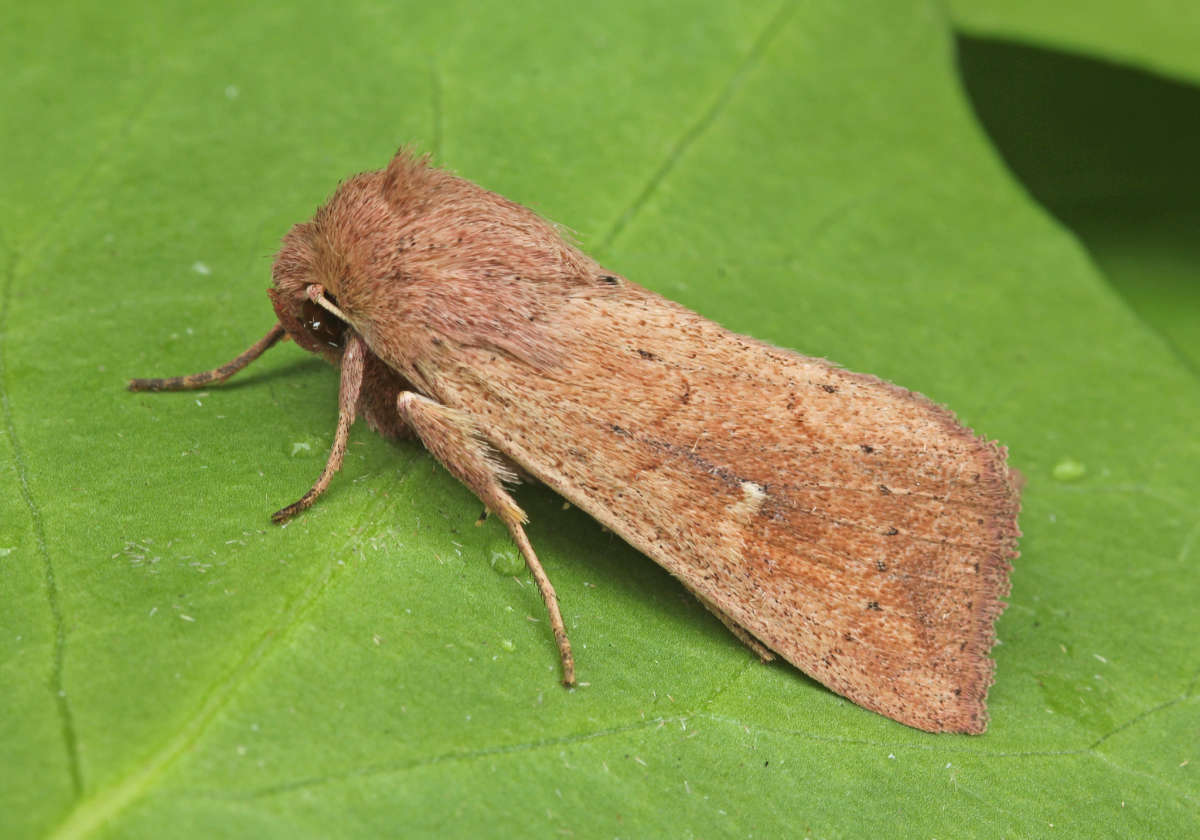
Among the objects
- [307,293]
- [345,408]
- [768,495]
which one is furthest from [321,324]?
[768,495]

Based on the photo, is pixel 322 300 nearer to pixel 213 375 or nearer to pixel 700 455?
pixel 213 375

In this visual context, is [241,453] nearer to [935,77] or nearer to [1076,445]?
[1076,445]

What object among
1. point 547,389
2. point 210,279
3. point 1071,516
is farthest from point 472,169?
point 1071,516

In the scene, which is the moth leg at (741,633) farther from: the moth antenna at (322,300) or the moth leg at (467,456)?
the moth antenna at (322,300)

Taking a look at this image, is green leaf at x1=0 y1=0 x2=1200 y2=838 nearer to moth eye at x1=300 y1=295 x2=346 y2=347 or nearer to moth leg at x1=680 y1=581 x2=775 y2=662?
moth leg at x1=680 y1=581 x2=775 y2=662

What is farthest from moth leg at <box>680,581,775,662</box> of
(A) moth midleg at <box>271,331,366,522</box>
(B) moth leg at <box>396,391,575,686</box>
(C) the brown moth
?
(A) moth midleg at <box>271,331,366,522</box>
